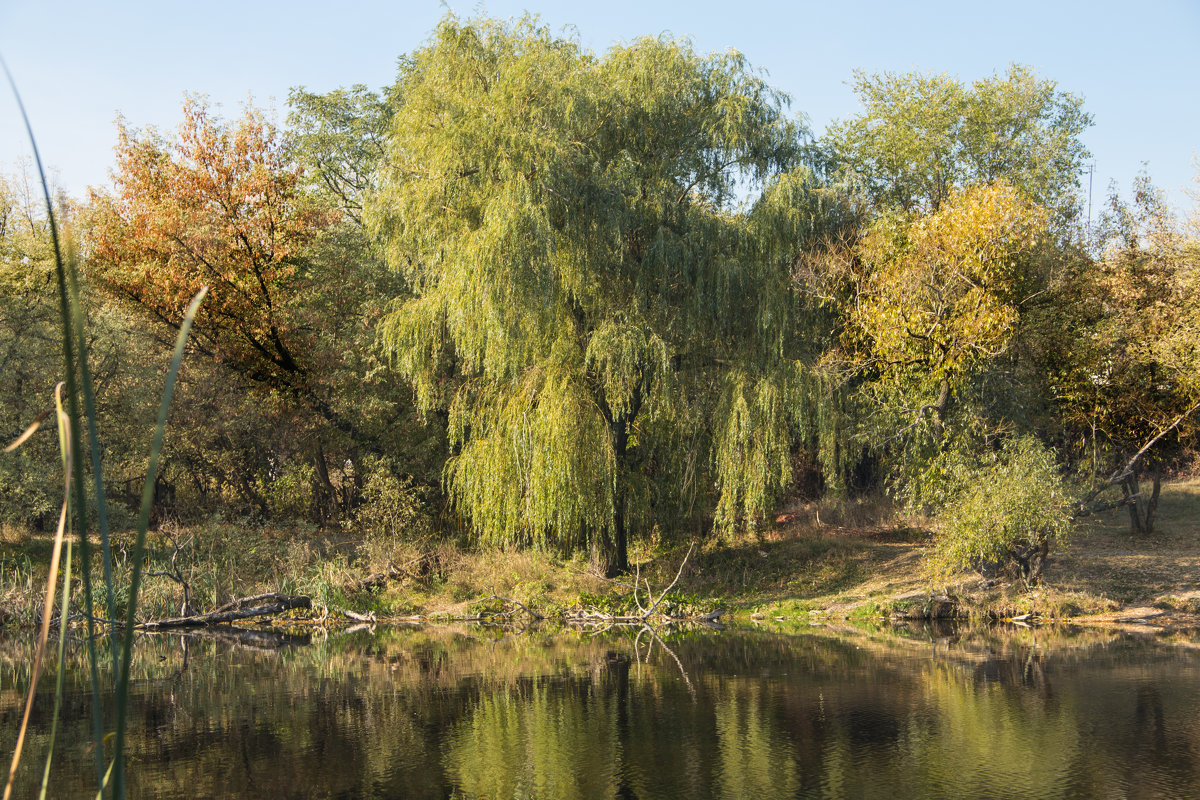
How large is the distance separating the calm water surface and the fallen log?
111 inches

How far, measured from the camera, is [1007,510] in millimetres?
18312

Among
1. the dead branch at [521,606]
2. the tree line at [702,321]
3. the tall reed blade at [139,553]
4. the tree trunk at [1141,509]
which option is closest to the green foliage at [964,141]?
the tree line at [702,321]

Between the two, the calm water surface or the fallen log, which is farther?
Answer: the fallen log

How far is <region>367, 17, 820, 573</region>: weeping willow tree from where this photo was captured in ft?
65.5

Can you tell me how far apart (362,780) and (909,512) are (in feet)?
49.0

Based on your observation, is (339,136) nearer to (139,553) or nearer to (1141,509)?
(1141,509)

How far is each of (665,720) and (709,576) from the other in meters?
11.9

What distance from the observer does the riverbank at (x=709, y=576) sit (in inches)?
776

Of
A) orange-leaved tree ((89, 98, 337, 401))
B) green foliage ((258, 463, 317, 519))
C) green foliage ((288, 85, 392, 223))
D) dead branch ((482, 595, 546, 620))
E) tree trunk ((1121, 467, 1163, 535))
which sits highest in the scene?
green foliage ((288, 85, 392, 223))

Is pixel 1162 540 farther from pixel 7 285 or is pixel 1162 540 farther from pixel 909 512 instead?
pixel 7 285

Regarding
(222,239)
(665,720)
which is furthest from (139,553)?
(222,239)

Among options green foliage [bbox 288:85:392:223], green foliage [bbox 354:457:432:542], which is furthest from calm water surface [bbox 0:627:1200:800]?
green foliage [bbox 288:85:392:223]

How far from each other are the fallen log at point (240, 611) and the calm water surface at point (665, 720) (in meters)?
2.82

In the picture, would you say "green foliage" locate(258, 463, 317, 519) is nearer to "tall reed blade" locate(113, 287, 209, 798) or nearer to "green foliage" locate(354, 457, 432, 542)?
"green foliage" locate(354, 457, 432, 542)
